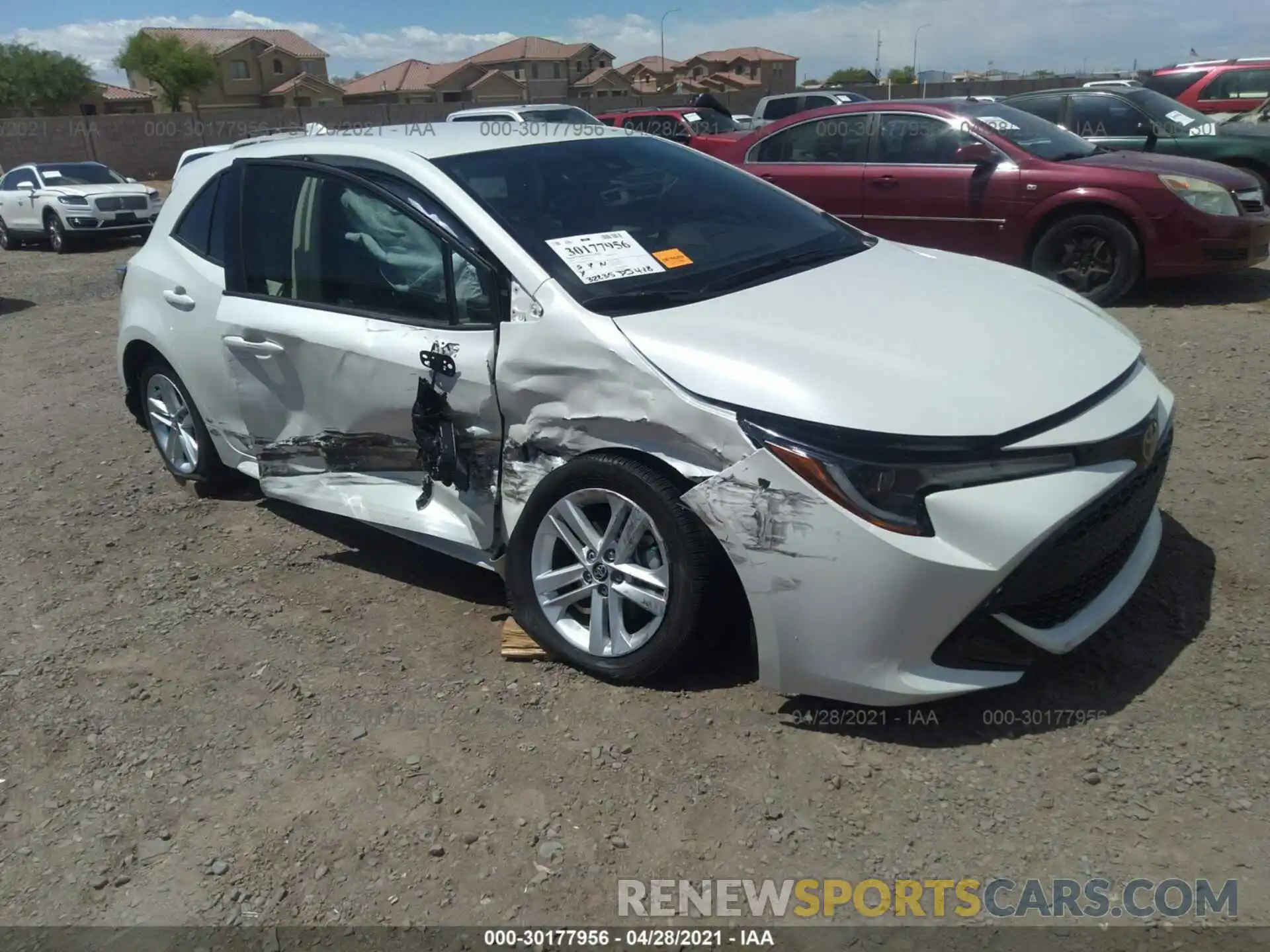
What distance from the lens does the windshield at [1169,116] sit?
9.95m

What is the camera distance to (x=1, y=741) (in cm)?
328

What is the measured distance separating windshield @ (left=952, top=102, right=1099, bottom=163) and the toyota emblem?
536 centimetres

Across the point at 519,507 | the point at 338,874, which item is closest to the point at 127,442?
the point at 519,507

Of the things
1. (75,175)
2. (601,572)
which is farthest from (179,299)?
(75,175)

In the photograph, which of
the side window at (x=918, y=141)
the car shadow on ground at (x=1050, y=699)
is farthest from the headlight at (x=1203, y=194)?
the car shadow on ground at (x=1050, y=699)

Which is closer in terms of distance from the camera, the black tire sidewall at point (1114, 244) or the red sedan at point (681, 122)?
the black tire sidewall at point (1114, 244)

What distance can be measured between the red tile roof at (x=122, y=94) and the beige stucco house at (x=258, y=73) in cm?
64

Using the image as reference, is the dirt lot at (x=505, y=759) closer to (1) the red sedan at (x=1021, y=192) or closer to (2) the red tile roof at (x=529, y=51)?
(1) the red sedan at (x=1021, y=192)

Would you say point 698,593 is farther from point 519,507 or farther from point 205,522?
point 205,522

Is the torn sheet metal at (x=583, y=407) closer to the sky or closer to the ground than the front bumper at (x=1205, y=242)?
closer to the sky

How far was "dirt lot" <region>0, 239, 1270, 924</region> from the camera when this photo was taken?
99.3 inches

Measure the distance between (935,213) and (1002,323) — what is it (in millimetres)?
5222

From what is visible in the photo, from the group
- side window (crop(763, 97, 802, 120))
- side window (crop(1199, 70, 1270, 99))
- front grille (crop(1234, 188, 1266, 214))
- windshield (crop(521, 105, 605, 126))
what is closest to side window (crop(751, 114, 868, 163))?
front grille (crop(1234, 188, 1266, 214))

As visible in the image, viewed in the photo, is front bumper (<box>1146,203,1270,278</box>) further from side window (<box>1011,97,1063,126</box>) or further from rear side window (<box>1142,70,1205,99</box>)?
rear side window (<box>1142,70,1205,99</box>)
